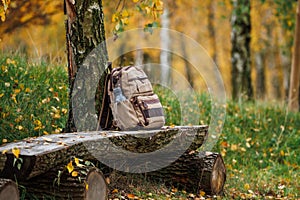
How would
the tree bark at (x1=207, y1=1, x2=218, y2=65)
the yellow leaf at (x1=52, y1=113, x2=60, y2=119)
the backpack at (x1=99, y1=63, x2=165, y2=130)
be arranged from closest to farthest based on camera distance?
the backpack at (x1=99, y1=63, x2=165, y2=130)
the yellow leaf at (x1=52, y1=113, x2=60, y2=119)
the tree bark at (x1=207, y1=1, x2=218, y2=65)

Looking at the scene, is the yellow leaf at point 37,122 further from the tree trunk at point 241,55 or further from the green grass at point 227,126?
the tree trunk at point 241,55

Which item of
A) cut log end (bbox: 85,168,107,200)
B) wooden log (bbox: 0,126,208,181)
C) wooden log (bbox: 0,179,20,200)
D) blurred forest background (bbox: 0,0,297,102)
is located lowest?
cut log end (bbox: 85,168,107,200)

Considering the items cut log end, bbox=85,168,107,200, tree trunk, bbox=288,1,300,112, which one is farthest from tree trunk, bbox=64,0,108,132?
tree trunk, bbox=288,1,300,112

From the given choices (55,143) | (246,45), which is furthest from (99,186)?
(246,45)

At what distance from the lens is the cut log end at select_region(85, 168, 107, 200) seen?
11.2ft

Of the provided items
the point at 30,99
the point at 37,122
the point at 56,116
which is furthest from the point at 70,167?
the point at 30,99

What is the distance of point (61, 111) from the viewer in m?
5.36

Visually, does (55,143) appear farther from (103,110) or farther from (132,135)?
(103,110)

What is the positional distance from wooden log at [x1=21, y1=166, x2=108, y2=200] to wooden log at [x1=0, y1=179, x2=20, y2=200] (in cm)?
45

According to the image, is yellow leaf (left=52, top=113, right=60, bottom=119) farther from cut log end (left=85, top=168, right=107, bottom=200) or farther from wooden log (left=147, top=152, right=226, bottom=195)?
cut log end (left=85, top=168, right=107, bottom=200)

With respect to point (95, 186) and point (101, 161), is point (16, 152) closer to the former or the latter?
point (95, 186)

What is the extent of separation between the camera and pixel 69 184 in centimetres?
342

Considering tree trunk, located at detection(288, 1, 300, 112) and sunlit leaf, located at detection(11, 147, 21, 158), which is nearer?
sunlit leaf, located at detection(11, 147, 21, 158)

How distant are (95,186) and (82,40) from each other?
1.43 meters
